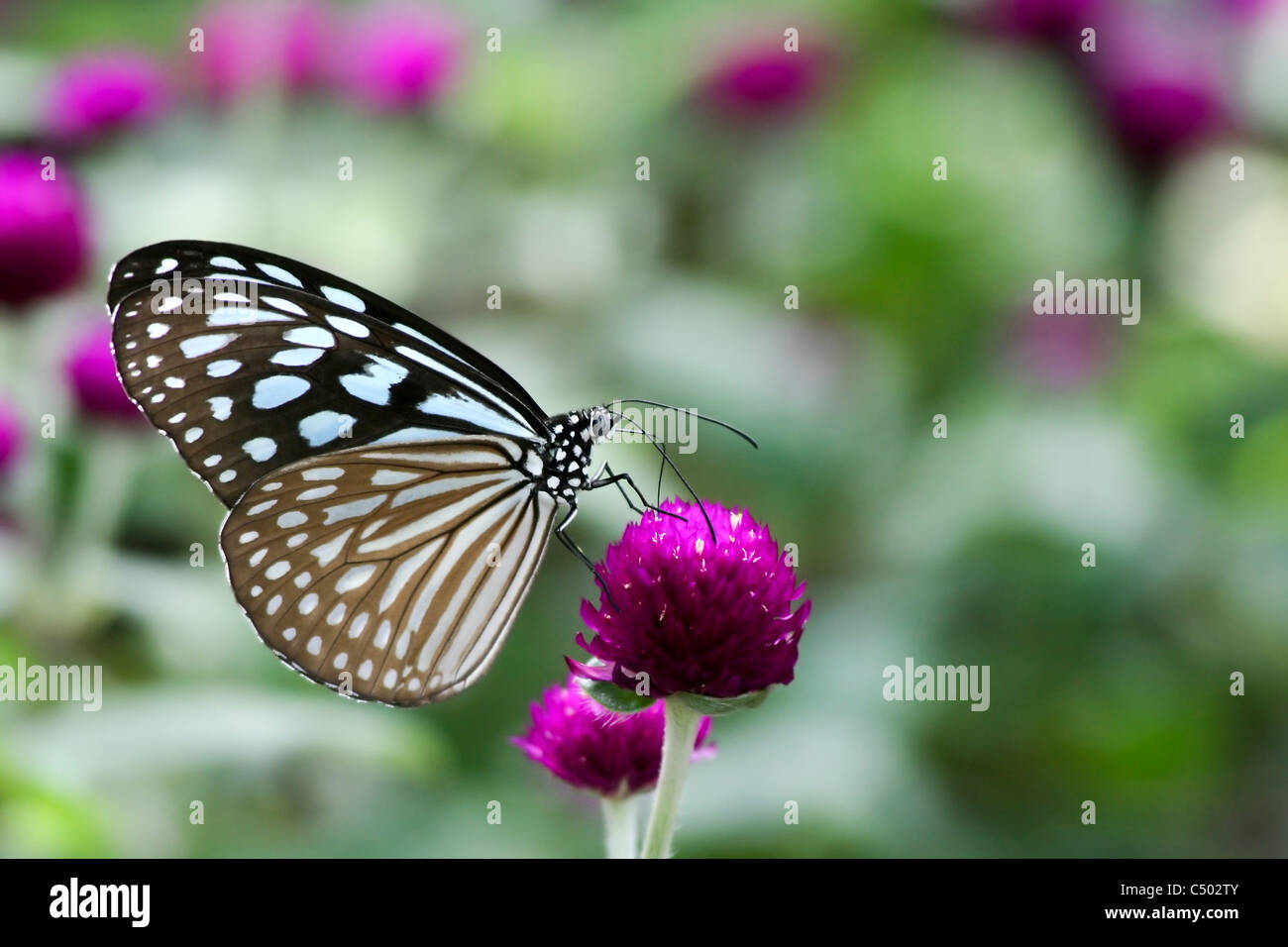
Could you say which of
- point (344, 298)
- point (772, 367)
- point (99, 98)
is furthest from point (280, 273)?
point (772, 367)

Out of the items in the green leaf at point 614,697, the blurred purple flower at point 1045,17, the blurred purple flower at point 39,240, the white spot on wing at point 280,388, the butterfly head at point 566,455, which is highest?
the blurred purple flower at point 1045,17

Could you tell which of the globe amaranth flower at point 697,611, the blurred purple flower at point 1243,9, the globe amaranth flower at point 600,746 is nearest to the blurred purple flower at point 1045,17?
the blurred purple flower at point 1243,9

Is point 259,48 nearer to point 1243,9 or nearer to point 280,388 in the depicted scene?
point 280,388

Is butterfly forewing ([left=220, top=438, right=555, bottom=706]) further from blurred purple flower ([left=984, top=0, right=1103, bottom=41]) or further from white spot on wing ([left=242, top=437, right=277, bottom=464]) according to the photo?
blurred purple flower ([left=984, top=0, right=1103, bottom=41])

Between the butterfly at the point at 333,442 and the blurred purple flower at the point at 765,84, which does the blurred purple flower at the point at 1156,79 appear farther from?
the butterfly at the point at 333,442

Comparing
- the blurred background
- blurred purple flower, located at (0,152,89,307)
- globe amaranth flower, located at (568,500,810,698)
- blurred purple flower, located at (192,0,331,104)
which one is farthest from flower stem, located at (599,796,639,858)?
blurred purple flower, located at (192,0,331,104)

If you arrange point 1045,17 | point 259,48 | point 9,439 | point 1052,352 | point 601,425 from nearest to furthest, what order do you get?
point 601,425
point 9,439
point 259,48
point 1052,352
point 1045,17
